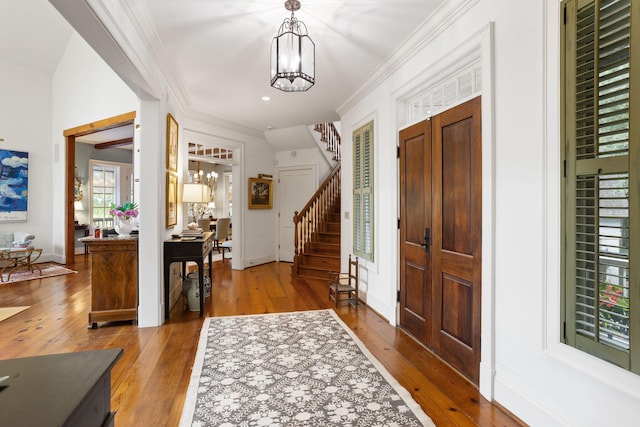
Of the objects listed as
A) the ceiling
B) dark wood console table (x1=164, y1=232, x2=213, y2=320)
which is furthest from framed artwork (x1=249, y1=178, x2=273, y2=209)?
dark wood console table (x1=164, y1=232, x2=213, y2=320)

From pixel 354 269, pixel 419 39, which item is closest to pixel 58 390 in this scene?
pixel 419 39

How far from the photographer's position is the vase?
3.70 meters

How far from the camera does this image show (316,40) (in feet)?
10.3

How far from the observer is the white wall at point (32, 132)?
6648 mm

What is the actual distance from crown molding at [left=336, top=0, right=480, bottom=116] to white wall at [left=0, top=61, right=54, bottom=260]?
706 cm

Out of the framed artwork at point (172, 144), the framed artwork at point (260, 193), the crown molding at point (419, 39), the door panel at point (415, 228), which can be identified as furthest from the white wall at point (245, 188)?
the door panel at point (415, 228)

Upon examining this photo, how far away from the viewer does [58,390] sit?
78cm

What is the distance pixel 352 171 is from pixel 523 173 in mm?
2904

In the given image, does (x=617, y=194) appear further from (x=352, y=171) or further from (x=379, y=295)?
(x=352, y=171)

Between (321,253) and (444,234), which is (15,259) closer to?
(321,253)

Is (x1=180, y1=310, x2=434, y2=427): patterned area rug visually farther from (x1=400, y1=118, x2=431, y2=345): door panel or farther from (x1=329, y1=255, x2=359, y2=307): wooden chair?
(x1=329, y1=255, x2=359, y2=307): wooden chair

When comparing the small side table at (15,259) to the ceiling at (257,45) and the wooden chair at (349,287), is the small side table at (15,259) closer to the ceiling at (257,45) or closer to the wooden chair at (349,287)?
the ceiling at (257,45)

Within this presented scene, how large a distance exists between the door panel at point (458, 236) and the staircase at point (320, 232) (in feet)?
10.3

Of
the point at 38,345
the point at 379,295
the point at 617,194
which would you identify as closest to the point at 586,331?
the point at 617,194
